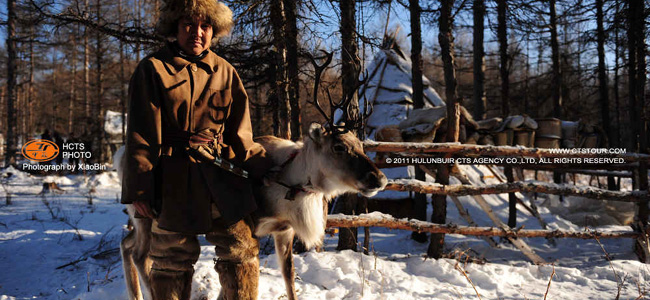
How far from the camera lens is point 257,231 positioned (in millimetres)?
2396

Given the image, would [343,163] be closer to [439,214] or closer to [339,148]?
[339,148]

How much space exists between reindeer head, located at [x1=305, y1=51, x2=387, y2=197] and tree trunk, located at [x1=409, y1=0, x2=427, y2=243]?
14.8 ft

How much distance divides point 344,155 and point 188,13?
1277 mm

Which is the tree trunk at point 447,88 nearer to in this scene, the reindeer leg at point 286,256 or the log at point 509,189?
the log at point 509,189

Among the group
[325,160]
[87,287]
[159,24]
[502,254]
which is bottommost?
[502,254]

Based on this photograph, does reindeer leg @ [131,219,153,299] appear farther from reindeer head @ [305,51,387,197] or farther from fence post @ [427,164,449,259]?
fence post @ [427,164,449,259]

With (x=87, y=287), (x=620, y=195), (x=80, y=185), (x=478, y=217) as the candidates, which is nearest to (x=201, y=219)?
(x=87, y=287)

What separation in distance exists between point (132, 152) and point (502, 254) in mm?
5813

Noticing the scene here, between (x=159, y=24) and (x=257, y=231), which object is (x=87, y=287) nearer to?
(x=257, y=231)

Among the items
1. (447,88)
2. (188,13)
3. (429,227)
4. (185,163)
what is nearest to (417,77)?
(447,88)

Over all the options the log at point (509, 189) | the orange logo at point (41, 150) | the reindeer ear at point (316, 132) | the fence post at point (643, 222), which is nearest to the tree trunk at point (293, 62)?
the log at point (509, 189)

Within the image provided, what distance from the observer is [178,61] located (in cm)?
208

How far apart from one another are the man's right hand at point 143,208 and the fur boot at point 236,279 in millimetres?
522

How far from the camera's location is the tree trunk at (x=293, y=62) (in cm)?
446
